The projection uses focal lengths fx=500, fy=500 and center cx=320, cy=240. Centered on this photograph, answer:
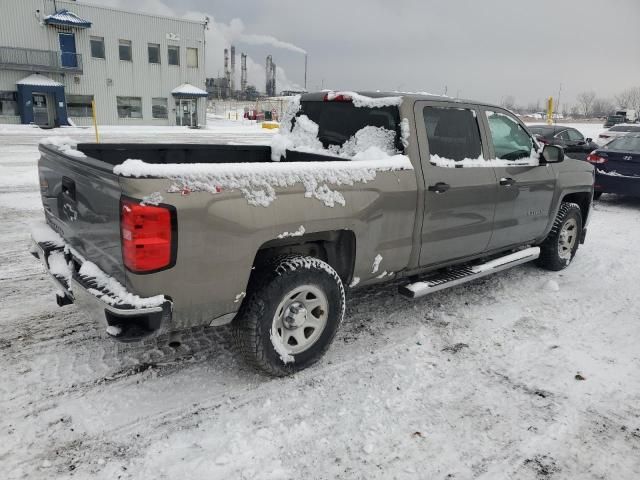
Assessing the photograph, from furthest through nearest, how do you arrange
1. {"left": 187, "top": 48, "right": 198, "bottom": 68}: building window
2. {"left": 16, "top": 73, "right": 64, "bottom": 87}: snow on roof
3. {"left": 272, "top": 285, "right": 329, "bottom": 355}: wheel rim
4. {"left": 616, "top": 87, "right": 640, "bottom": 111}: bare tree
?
{"left": 616, "top": 87, "right": 640, "bottom": 111}: bare tree
{"left": 187, "top": 48, "right": 198, "bottom": 68}: building window
{"left": 16, "top": 73, "right": 64, "bottom": 87}: snow on roof
{"left": 272, "top": 285, "right": 329, "bottom": 355}: wheel rim

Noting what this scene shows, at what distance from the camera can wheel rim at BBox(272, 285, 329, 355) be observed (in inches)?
133

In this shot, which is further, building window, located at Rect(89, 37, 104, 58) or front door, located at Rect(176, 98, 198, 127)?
front door, located at Rect(176, 98, 198, 127)

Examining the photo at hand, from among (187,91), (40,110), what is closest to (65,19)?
(40,110)

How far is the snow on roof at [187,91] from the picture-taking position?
35.0 m

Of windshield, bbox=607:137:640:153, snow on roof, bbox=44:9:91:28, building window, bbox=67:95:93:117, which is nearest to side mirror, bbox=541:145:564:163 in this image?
windshield, bbox=607:137:640:153

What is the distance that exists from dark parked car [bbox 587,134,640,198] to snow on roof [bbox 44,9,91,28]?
30221mm

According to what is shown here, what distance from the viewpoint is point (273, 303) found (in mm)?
3232

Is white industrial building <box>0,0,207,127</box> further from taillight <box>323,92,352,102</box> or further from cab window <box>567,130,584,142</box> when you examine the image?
taillight <box>323,92,352,102</box>

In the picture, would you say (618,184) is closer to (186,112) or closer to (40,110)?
(186,112)

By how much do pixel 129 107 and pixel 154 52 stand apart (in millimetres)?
4148

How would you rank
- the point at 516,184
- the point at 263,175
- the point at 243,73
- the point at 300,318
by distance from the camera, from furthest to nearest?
the point at 243,73 < the point at 516,184 < the point at 300,318 < the point at 263,175

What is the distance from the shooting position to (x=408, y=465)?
8.94 feet

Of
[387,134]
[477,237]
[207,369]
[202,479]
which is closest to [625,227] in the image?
[477,237]

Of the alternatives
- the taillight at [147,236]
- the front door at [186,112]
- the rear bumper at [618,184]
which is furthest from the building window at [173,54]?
the taillight at [147,236]
